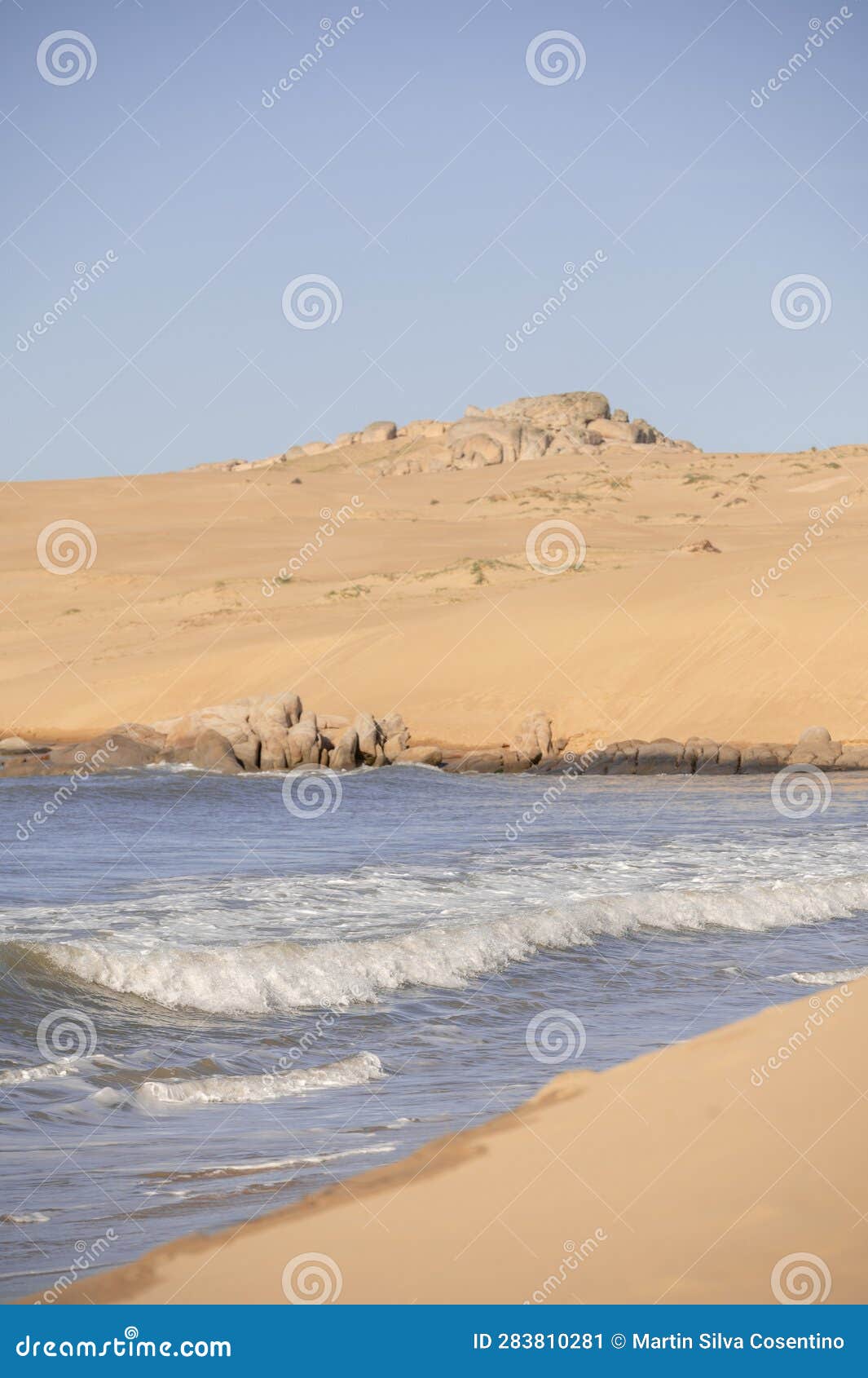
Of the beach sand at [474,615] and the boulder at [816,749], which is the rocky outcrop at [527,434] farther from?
the boulder at [816,749]

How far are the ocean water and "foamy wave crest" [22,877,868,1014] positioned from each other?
2 centimetres

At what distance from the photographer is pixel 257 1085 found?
23.4 feet

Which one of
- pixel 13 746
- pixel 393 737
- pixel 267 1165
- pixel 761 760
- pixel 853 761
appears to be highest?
pixel 853 761

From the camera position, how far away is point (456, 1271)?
14.5 feet

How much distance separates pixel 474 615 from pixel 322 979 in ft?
91.1

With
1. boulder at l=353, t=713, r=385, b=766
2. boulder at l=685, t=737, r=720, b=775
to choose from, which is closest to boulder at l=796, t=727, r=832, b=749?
boulder at l=685, t=737, r=720, b=775

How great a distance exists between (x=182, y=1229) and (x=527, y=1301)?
1.46 metres

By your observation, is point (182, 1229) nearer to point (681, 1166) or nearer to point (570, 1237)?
point (570, 1237)

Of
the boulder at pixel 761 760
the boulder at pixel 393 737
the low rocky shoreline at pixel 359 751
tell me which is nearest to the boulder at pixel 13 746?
the low rocky shoreline at pixel 359 751

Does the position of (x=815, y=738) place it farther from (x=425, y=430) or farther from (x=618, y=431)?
(x=425, y=430)

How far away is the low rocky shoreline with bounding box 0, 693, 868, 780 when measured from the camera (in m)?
25.5

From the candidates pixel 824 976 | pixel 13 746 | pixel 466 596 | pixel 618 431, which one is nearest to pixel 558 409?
pixel 618 431

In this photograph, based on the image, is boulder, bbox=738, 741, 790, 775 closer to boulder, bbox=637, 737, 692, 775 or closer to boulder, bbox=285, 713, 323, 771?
boulder, bbox=637, 737, 692, 775

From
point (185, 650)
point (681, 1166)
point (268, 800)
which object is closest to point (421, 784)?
point (268, 800)
